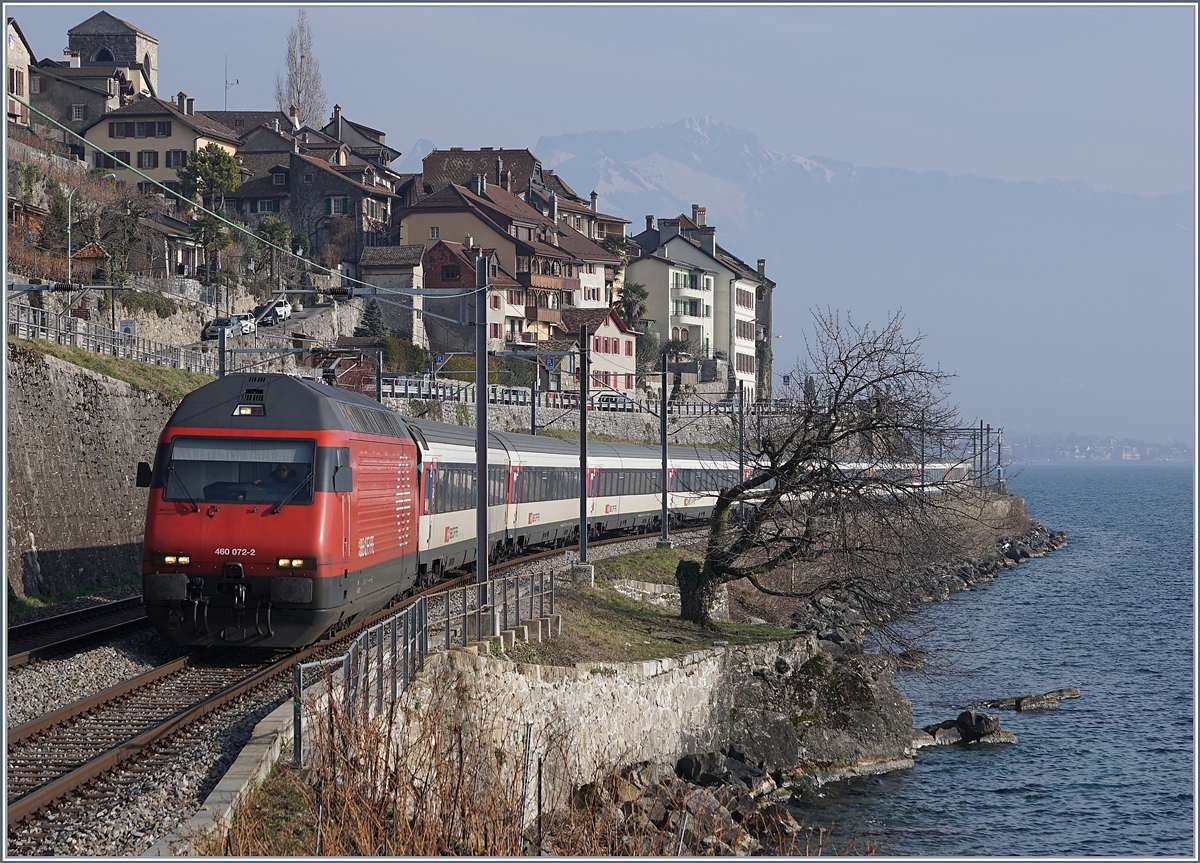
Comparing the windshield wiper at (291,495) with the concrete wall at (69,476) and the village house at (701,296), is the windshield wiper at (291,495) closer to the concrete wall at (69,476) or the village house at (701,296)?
the concrete wall at (69,476)

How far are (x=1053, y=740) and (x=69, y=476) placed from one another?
24.0 meters

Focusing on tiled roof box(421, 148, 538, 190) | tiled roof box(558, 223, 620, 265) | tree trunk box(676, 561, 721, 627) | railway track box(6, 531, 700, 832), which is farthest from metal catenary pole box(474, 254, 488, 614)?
tiled roof box(421, 148, 538, 190)

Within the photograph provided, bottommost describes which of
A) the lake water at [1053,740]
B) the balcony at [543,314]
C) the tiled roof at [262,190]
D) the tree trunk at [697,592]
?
the lake water at [1053,740]

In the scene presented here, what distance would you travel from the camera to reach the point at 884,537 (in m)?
27.1

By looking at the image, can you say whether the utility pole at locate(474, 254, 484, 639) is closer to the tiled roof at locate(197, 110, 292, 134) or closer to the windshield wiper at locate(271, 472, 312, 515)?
the windshield wiper at locate(271, 472, 312, 515)

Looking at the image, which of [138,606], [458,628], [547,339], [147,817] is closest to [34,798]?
[147,817]

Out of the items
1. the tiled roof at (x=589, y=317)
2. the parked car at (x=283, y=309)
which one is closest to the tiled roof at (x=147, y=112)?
the parked car at (x=283, y=309)

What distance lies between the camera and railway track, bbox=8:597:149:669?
17.7 m

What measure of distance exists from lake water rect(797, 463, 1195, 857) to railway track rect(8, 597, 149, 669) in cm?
1228

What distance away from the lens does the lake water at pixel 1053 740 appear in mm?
24109

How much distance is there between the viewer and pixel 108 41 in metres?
114

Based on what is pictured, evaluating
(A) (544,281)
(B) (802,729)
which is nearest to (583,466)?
(B) (802,729)

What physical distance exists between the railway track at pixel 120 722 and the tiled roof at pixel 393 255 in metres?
66.7

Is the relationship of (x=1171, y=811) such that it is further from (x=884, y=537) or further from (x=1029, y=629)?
(x=1029, y=629)
